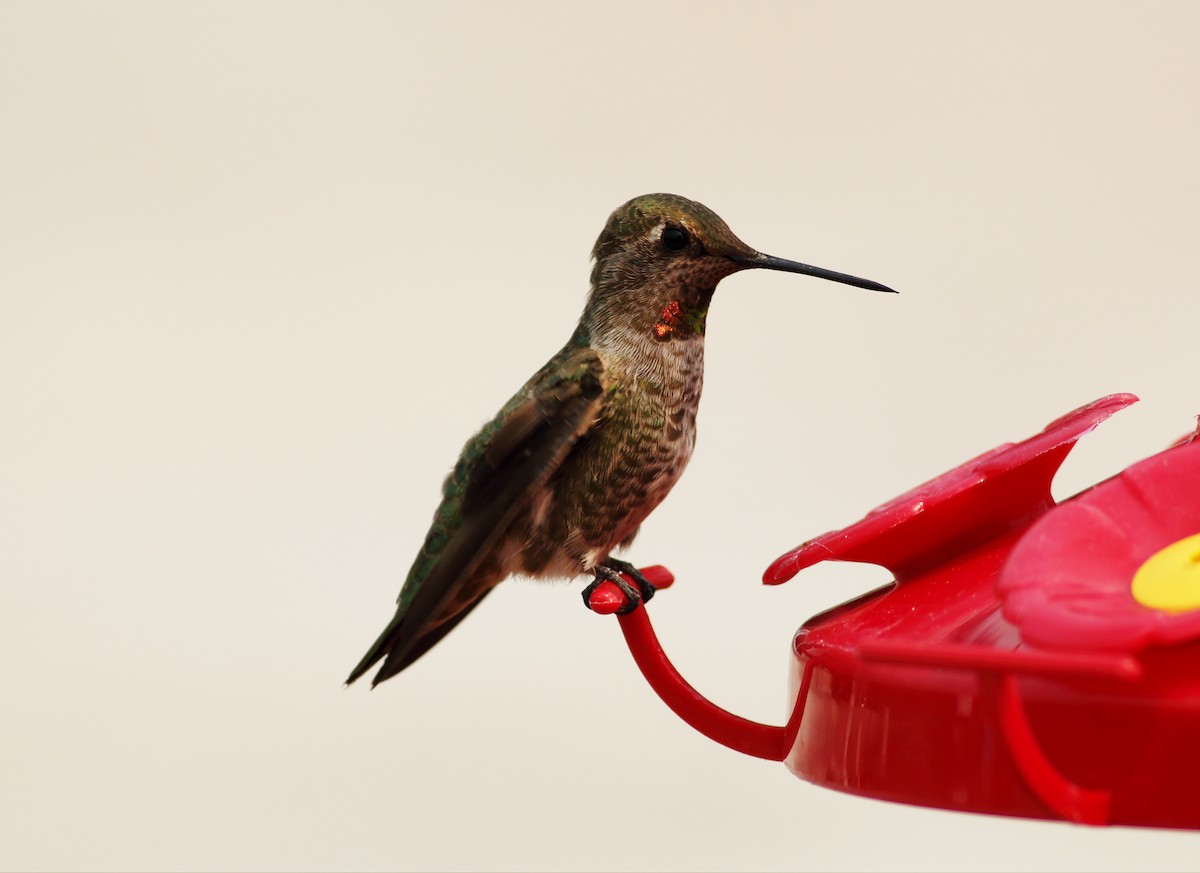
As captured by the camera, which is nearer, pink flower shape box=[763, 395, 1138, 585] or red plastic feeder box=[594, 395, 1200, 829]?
red plastic feeder box=[594, 395, 1200, 829]

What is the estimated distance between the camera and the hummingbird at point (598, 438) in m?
1.93

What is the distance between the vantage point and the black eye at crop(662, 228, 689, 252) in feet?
6.57

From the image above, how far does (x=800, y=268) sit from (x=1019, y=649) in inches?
33.7

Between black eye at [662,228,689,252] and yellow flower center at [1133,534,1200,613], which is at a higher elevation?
black eye at [662,228,689,252]

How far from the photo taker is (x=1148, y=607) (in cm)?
112

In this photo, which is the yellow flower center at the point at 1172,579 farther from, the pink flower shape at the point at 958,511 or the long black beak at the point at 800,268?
the long black beak at the point at 800,268

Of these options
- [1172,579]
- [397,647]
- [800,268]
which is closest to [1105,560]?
[1172,579]

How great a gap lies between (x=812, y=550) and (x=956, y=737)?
35 cm

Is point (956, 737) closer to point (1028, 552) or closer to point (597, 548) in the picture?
point (1028, 552)

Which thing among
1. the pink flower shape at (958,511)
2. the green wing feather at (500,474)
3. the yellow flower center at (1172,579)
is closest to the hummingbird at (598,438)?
Answer: the green wing feather at (500,474)

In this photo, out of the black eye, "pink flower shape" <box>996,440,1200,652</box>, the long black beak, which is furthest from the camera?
the black eye

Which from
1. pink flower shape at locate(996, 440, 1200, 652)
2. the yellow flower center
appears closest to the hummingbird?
pink flower shape at locate(996, 440, 1200, 652)

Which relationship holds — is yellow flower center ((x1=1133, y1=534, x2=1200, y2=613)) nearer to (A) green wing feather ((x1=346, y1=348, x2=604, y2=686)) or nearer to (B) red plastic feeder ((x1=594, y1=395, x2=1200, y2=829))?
(B) red plastic feeder ((x1=594, y1=395, x2=1200, y2=829))

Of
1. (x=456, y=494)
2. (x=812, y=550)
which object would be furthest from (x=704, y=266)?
(x=812, y=550)
